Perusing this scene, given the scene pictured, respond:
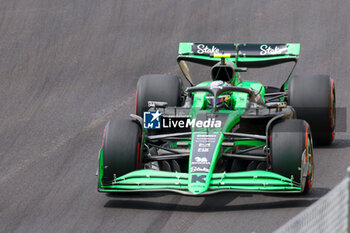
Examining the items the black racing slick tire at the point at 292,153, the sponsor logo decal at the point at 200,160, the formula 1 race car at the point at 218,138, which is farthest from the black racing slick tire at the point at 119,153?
the black racing slick tire at the point at 292,153

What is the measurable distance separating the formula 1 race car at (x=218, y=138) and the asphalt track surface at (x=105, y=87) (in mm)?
348

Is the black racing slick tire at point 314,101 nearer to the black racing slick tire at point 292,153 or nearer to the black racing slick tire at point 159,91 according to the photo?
the black racing slick tire at point 159,91

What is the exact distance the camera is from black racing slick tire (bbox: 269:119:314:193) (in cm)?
1062

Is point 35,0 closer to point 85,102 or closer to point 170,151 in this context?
point 85,102

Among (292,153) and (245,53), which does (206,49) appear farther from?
(292,153)

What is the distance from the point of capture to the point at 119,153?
1112cm

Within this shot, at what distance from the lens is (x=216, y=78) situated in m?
13.0

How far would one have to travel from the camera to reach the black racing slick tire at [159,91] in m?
13.7

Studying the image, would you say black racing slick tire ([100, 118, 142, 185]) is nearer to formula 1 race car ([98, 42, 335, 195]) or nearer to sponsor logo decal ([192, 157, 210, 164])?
formula 1 race car ([98, 42, 335, 195])

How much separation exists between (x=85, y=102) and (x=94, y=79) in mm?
1487

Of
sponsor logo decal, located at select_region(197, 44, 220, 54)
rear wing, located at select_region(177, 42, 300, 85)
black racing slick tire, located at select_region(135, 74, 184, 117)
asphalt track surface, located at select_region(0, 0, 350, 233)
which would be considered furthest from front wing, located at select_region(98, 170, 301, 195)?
sponsor logo decal, located at select_region(197, 44, 220, 54)

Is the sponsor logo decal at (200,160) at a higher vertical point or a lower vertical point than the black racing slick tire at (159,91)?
lower

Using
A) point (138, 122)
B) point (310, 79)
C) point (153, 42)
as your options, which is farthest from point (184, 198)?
point (153, 42)

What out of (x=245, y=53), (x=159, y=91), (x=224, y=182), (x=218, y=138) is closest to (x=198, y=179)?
(x=224, y=182)
